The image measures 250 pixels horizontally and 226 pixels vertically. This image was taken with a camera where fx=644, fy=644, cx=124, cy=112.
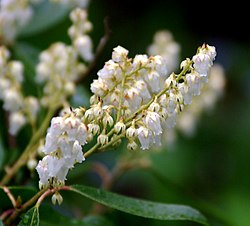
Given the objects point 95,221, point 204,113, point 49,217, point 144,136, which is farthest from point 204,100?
point 144,136

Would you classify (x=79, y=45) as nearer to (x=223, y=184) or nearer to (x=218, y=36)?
(x=223, y=184)

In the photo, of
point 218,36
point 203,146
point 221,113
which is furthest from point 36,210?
point 218,36

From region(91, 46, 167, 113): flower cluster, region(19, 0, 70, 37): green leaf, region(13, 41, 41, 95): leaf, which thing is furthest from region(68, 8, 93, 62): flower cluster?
region(19, 0, 70, 37): green leaf

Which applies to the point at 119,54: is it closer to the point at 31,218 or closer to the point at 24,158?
the point at 31,218

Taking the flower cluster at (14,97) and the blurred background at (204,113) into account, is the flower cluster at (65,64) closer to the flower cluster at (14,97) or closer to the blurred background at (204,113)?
the flower cluster at (14,97)

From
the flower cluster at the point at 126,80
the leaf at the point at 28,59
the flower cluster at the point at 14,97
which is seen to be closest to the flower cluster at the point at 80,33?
the flower cluster at the point at 14,97

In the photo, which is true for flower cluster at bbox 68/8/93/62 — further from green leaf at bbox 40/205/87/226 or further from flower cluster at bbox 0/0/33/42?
green leaf at bbox 40/205/87/226

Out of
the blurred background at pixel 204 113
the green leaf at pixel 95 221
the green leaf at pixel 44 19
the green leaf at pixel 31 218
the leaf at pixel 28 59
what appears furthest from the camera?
the blurred background at pixel 204 113
